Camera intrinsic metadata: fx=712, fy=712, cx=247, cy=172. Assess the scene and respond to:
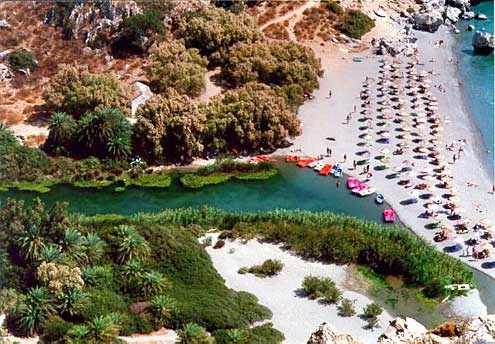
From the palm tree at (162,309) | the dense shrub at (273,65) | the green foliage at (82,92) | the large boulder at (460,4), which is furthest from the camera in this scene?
the large boulder at (460,4)

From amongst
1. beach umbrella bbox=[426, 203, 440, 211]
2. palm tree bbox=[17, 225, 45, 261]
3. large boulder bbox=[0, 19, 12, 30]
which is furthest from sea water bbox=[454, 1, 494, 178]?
large boulder bbox=[0, 19, 12, 30]

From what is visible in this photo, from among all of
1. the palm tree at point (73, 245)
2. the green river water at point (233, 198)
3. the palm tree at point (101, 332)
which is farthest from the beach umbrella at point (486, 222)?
the palm tree at point (73, 245)

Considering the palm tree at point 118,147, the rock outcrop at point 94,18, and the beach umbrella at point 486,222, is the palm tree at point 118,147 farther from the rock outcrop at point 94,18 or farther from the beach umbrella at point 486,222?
the beach umbrella at point 486,222

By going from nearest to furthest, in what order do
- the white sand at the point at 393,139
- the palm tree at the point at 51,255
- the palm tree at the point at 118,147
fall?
the palm tree at the point at 51,255 → the white sand at the point at 393,139 → the palm tree at the point at 118,147

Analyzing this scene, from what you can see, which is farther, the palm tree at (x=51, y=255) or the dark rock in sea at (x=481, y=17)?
the dark rock in sea at (x=481, y=17)

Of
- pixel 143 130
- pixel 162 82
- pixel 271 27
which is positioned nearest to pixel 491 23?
pixel 271 27

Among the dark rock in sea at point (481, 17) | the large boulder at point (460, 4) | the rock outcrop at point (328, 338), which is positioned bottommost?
the dark rock in sea at point (481, 17)

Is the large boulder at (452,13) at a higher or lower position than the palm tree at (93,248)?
higher

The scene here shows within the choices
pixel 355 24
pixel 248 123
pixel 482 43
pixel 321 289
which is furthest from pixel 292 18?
pixel 321 289

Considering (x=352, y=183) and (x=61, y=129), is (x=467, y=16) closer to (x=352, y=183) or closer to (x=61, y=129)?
(x=352, y=183)
